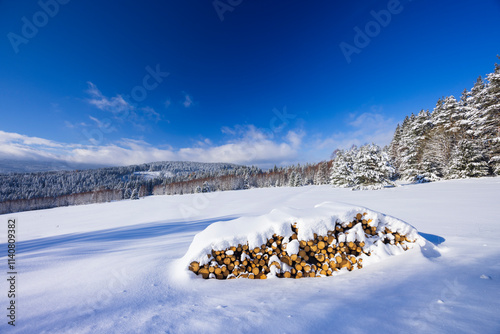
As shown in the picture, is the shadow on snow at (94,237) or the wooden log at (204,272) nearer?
the wooden log at (204,272)

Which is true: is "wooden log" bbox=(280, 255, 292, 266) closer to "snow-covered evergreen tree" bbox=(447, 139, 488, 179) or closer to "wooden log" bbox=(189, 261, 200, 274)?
"wooden log" bbox=(189, 261, 200, 274)

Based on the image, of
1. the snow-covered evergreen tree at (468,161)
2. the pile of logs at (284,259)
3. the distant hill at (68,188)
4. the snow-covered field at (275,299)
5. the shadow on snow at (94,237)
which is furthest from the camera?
the distant hill at (68,188)

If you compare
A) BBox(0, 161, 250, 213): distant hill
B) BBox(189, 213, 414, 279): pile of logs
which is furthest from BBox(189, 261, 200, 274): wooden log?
BBox(0, 161, 250, 213): distant hill

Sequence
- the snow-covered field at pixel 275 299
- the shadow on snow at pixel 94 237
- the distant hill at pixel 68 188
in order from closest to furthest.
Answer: the snow-covered field at pixel 275 299
the shadow on snow at pixel 94 237
the distant hill at pixel 68 188

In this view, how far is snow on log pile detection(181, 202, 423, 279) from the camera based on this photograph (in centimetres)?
340

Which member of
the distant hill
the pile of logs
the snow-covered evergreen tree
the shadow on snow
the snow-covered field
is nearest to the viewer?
the snow-covered field

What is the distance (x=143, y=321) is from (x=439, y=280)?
4217 mm

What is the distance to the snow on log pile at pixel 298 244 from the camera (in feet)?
11.2

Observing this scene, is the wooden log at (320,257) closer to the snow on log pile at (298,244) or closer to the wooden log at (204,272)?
the snow on log pile at (298,244)

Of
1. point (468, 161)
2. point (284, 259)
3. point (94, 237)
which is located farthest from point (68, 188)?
point (468, 161)

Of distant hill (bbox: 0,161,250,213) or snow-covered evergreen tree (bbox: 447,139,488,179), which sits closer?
snow-covered evergreen tree (bbox: 447,139,488,179)

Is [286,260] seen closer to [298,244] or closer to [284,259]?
[284,259]

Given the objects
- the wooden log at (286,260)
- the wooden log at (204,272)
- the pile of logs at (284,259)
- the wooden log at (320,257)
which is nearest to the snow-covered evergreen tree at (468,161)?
the pile of logs at (284,259)

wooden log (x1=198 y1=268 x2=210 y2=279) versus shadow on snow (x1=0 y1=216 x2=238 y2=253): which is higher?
wooden log (x1=198 y1=268 x2=210 y2=279)
